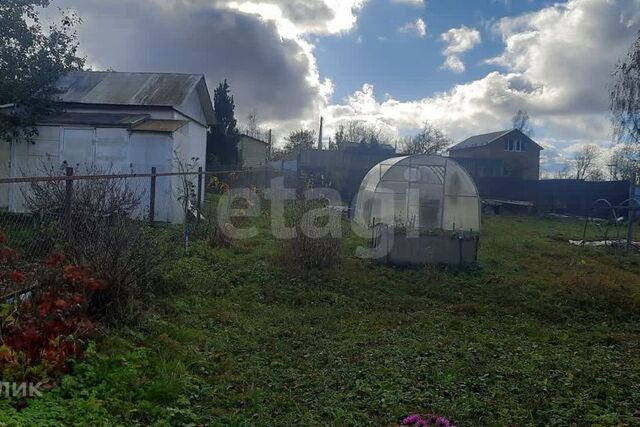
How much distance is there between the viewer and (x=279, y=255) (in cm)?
866

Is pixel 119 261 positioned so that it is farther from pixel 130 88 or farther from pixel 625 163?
pixel 625 163

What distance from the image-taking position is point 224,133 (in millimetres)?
26484

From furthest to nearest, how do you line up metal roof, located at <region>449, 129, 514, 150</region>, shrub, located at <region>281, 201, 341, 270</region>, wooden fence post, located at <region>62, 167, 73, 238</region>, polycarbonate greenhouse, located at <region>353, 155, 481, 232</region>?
1. metal roof, located at <region>449, 129, 514, 150</region>
2. polycarbonate greenhouse, located at <region>353, 155, 481, 232</region>
3. shrub, located at <region>281, 201, 341, 270</region>
4. wooden fence post, located at <region>62, 167, 73, 238</region>

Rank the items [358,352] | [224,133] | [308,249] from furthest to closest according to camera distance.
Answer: [224,133], [308,249], [358,352]

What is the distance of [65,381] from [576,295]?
7109 millimetres

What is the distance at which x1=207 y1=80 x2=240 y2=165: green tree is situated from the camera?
2564 centimetres

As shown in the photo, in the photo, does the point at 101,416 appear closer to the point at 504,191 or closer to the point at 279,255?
the point at 279,255

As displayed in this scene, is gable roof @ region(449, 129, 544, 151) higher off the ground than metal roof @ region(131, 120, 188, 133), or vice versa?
gable roof @ region(449, 129, 544, 151)

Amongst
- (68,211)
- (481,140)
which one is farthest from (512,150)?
(68,211)

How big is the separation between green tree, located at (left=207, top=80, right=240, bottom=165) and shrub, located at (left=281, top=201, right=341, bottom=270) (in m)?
15.9

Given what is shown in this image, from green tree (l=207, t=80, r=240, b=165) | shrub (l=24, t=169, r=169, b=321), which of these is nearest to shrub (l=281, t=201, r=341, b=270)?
shrub (l=24, t=169, r=169, b=321)

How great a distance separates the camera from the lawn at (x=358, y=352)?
3.62m

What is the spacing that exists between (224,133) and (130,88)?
11.2 m

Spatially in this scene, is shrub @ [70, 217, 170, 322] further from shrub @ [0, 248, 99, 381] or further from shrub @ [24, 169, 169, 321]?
shrub @ [0, 248, 99, 381]
